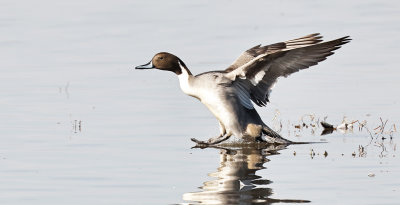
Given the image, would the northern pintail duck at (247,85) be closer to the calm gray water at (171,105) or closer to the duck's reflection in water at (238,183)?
the calm gray water at (171,105)

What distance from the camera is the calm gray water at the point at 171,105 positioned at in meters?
7.15

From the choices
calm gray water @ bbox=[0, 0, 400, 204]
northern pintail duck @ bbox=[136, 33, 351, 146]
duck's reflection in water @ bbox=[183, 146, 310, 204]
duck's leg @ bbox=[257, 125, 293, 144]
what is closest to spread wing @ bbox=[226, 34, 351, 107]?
northern pintail duck @ bbox=[136, 33, 351, 146]

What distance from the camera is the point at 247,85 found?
30.9ft

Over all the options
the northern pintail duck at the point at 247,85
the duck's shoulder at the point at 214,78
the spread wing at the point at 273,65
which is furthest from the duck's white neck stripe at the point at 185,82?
the spread wing at the point at 273,65

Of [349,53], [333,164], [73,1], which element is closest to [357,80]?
[349,53]

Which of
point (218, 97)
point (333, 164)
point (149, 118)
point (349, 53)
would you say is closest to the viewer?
point (333, 164)

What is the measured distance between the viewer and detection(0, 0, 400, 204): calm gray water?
7.15 metres

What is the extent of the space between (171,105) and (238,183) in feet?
11.1

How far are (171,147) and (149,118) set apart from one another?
116cm

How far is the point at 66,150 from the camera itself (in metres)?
8.50

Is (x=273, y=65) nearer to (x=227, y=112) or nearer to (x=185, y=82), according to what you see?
(x=227, y=112)

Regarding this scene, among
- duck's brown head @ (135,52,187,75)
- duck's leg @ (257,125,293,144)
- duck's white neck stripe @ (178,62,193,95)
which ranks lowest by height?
duck's leg @ (257,125,293,144)

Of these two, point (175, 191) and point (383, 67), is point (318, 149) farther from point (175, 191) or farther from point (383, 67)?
point (383, 67)

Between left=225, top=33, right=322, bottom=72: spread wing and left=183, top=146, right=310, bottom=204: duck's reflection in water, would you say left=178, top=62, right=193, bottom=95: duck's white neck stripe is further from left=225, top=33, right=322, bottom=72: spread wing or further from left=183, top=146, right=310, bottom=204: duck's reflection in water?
left=183, top=146, right=310, bottom=204: duck's reflection in water
